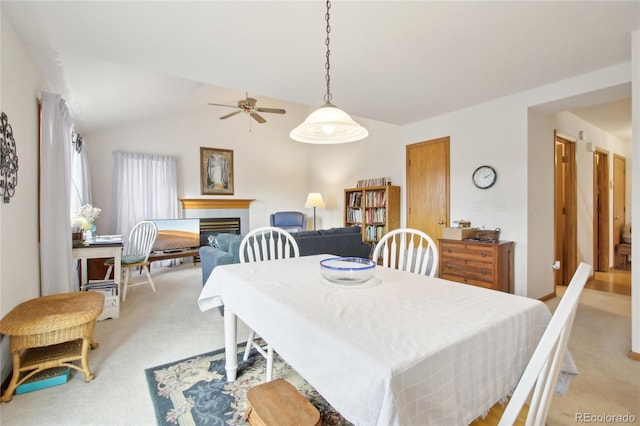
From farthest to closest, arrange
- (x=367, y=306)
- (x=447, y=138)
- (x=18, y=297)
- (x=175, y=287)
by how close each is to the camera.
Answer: (x=175, y=287) → (x=447, y=138) → (x=18, y=297) → (x=367, y=306)

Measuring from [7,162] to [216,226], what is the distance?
438 cm

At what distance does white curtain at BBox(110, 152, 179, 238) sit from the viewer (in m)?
5.04

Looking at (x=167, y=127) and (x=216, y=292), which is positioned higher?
(x=167, y=127)

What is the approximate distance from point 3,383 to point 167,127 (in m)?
4.75

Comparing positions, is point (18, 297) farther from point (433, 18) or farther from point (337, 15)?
point (433, 18)

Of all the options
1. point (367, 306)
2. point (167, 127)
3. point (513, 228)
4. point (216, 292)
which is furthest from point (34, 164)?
point (513, 228)

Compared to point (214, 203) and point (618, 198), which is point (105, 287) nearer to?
point (214, 203)

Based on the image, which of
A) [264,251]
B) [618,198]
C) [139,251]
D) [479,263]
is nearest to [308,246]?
[264,251]

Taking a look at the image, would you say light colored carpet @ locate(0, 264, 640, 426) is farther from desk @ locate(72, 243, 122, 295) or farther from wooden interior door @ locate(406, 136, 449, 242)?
wooden interior door @ locate(406, 136, 449, 242)

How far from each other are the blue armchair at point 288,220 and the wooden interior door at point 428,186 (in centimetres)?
300

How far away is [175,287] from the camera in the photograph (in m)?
4.10

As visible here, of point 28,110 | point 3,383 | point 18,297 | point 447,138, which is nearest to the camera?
point 3,383

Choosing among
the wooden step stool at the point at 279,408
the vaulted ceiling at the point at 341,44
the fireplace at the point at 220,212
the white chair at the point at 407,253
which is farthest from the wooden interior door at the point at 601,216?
the fireplace at the point at 220,212

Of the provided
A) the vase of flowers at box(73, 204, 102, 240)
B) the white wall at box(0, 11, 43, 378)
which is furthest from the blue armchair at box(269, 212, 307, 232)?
the white wall at box(0, 11, 43, 378)
